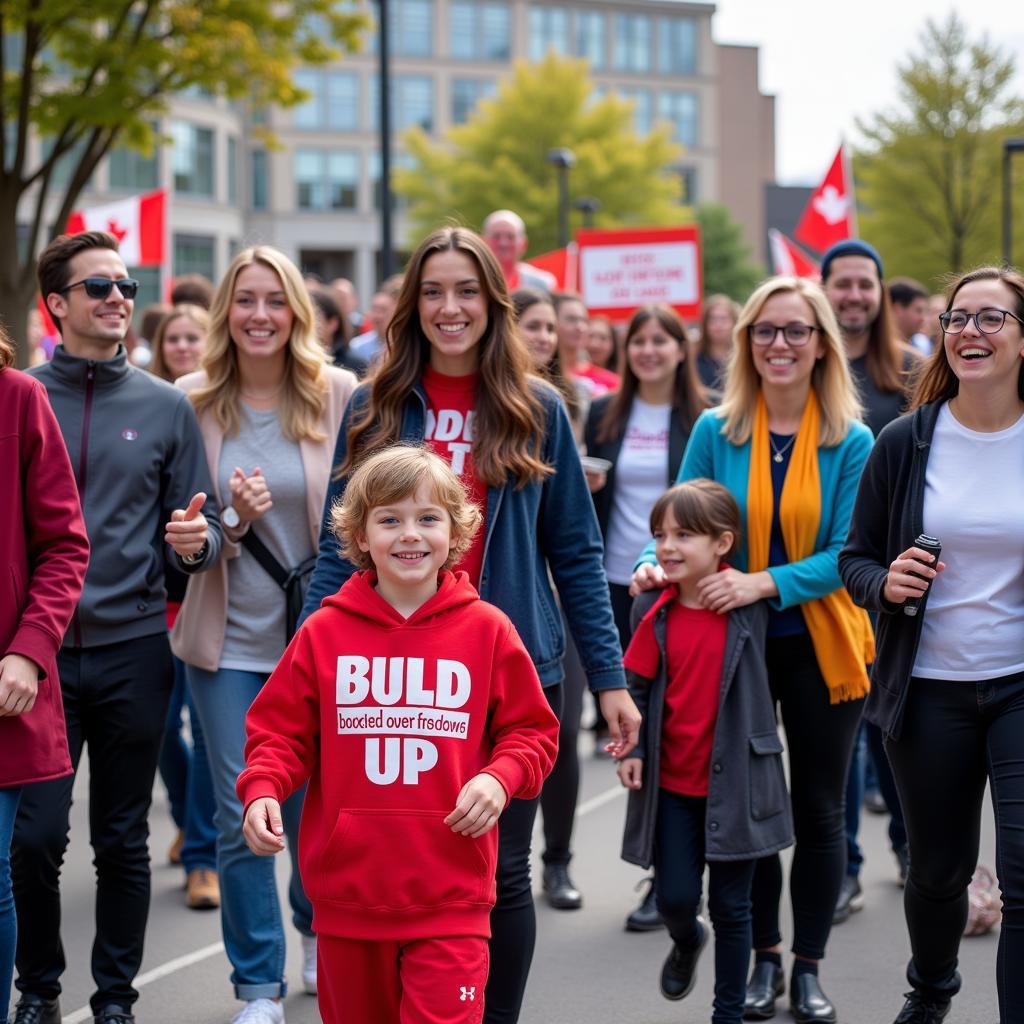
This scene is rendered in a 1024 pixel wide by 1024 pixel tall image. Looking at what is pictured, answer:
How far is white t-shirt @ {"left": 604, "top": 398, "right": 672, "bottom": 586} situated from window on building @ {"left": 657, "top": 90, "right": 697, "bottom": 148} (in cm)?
6897

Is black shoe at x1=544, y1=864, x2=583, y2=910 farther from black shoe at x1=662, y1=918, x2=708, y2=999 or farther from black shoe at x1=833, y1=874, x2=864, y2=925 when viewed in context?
black shoe at x1=662, y1=918, x2=708, y2=999

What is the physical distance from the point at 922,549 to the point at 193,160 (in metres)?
51.1

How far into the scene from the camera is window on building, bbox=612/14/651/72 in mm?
71875

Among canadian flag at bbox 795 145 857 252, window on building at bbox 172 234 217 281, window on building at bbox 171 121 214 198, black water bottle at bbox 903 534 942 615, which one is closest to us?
black water bottle at bbox 903 534 942 615

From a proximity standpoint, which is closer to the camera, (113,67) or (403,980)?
(403,980)

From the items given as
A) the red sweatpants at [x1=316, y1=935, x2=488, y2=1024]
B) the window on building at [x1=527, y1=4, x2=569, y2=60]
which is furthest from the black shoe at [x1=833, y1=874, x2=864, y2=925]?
the window on building at [x1=527, y1=4, x2=569, y2=60]

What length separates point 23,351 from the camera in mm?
14594

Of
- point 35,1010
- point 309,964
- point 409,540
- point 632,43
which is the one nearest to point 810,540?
point 409,540

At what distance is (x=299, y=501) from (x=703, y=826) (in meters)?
1.64

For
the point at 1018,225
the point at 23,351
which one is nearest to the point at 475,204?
the point at 1018,225

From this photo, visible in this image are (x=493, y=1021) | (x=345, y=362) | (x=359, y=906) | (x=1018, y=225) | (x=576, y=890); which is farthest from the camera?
(x=1018, y=225)

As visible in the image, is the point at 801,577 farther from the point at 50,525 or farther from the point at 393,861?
the point at 50,525

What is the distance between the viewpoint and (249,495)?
4617 mm

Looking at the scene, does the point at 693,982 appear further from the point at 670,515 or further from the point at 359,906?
the point at 359,906
